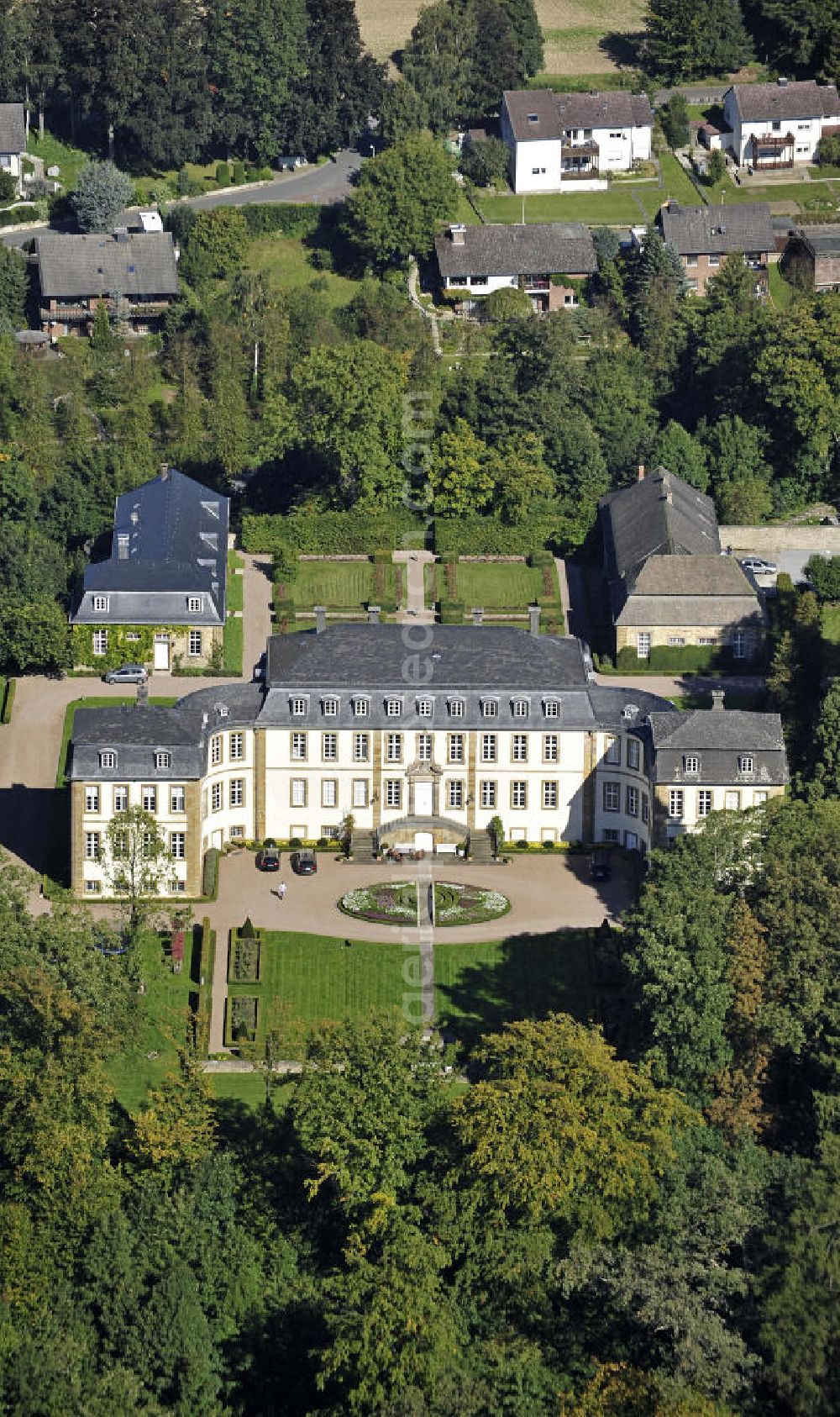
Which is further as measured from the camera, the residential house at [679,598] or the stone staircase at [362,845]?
the residential house at [679,598]

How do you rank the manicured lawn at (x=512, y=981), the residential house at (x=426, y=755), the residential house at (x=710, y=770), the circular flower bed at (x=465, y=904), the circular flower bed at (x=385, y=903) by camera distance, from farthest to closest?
the residential house at (x=426, y=755), the residential house at (x=710, y=770), the circular flower bed at (x=465, y=904), the circular flower bed at (x=385, y=903), the manicured lawn at (x=512, y=981)

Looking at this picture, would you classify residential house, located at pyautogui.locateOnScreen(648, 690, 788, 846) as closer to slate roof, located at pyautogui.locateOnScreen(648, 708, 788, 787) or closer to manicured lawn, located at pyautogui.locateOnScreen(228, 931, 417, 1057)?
slate roof, located at pyautogui.locateOnScreen(648, 708, 788, 787)

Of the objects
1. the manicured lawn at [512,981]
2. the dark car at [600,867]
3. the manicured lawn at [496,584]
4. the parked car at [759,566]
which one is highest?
→ the parked car at [759,566]

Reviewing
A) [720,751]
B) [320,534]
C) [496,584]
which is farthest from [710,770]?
[320,534]

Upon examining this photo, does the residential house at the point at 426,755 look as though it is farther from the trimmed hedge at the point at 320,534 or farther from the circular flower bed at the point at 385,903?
the trimmed hedge at the point at 320,534

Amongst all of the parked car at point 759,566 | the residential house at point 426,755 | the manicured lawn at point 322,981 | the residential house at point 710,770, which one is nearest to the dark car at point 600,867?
the residential house at point 426,755

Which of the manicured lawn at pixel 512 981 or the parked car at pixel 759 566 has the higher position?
the parked car at pixel 759 566
